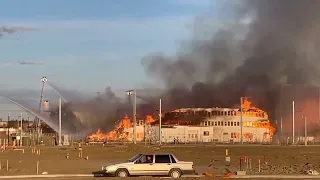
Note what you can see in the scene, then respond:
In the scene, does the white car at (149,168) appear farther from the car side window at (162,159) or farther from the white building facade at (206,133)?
the white building facade at (206,133)

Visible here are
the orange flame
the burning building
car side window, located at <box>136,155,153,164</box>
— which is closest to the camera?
car side window, located at <box>136,155,153,164</box>

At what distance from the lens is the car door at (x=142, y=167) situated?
147 feet

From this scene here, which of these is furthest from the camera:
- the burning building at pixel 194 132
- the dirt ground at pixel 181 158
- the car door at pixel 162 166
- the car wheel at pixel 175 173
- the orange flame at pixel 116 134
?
the orange flame at pixel 116 134

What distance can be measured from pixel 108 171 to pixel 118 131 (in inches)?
5974

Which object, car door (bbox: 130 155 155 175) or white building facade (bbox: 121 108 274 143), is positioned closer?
car door (bbox: 130 155 155 175)

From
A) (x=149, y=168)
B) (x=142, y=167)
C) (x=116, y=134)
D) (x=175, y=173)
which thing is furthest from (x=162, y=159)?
(x=116, y=134)

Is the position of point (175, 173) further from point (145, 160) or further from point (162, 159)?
point (145, 160)

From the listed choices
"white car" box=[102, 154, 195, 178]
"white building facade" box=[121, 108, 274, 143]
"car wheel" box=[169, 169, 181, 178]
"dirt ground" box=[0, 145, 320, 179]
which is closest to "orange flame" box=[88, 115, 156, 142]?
"white building facade" box=[121, 108, 274, 143]

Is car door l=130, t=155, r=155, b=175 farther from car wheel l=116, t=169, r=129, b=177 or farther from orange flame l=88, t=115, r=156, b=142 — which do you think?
orange flame l=88, t=115, r=156, b=142

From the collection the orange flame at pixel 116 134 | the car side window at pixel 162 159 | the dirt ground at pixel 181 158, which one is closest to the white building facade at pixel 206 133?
the orange flame at pixel 116 134

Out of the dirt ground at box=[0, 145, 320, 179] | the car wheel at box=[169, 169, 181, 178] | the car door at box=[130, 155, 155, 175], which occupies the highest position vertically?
the car door at box=[130, 155, 155, 175]

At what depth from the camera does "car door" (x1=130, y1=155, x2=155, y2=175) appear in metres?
44.7

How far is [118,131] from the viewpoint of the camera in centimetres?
19600

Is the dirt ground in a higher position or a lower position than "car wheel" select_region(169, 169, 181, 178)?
lower
